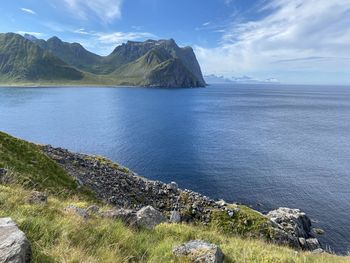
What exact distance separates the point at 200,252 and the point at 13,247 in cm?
493

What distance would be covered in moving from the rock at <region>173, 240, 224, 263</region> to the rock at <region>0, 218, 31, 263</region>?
419 cm

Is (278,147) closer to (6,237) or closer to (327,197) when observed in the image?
(327,197)

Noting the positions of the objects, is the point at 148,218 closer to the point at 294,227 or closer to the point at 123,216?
the point at 123,216

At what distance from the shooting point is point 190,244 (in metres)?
9.14

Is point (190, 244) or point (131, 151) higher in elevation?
point (190, 244)

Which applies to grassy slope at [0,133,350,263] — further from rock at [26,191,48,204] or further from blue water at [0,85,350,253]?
blue water at [0,85,350,253]

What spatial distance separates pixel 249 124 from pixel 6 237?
451 ft

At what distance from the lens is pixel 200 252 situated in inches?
335

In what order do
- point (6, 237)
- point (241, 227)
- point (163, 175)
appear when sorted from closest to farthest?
point (6, 237) → point (241, 227) → point (163, 175)

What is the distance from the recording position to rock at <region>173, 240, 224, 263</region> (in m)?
8.24

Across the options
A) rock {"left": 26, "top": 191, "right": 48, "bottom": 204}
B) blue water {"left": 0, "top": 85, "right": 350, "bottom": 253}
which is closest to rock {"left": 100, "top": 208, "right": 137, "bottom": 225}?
rock {"left": 26, "top": 191, "right": 48, "bottom": 204}

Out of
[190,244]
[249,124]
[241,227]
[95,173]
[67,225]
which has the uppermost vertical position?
[67,225]

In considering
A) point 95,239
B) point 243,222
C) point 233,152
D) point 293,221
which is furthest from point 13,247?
point 233,152

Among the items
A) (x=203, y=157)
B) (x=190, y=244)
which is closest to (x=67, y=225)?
→ (x=190, y=244)
